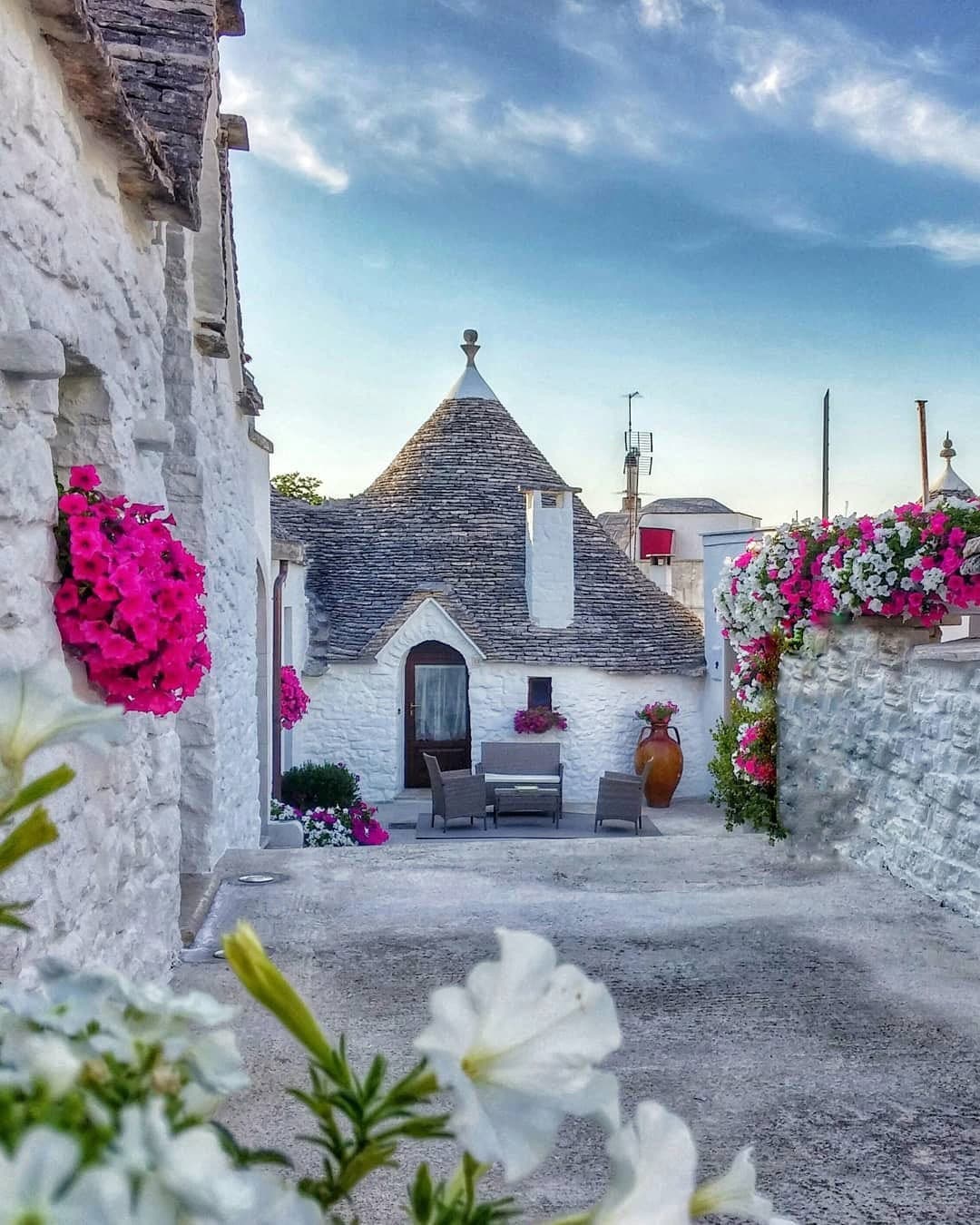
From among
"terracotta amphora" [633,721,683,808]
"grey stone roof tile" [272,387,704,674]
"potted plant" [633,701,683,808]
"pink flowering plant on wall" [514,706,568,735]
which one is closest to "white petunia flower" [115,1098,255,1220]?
"potted plant" [633,701,683,808]

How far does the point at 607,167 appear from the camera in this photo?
52.6 ft

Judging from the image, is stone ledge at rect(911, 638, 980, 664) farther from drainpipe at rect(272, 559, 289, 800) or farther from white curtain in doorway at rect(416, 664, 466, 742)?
white curtain in doorway at rect(416, 664, 466, 742)

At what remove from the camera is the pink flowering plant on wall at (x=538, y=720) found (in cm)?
1567

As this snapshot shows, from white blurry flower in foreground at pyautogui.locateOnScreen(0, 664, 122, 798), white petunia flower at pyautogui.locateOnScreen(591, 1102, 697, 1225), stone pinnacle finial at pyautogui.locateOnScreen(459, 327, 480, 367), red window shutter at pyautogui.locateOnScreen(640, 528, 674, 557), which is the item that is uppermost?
stone pinnacle finial at pyautogui.locateOnScreen(459, 327, 480, 367)

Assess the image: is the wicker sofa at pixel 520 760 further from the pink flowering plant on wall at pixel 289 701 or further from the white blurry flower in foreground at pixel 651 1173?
the white blurry flower in foreground at pixel 651 1173

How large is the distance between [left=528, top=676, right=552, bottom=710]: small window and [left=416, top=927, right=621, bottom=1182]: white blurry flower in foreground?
15.5m

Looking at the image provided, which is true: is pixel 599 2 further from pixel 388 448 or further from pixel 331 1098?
pixel 331 1098

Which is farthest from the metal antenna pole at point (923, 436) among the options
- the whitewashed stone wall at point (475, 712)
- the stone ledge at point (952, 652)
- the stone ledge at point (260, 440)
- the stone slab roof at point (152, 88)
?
the whitewashed stone wall at point (475, 712)

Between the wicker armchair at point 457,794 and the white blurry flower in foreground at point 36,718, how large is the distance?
12243 millimetres

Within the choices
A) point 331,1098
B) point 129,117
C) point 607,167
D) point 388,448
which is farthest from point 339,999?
point 388,448

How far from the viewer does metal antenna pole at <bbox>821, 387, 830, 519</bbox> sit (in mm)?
15461

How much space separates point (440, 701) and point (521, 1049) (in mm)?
15822

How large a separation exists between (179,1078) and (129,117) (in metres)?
3.14

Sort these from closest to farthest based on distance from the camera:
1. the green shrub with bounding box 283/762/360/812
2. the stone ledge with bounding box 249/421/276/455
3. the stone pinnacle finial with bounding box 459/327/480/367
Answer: the stone ledge with bounding box 249/421/276/455 < the green shrub with bounding box 283/762/360/812 < the stone pinnacle finial with bounding box 459/327/480/367
